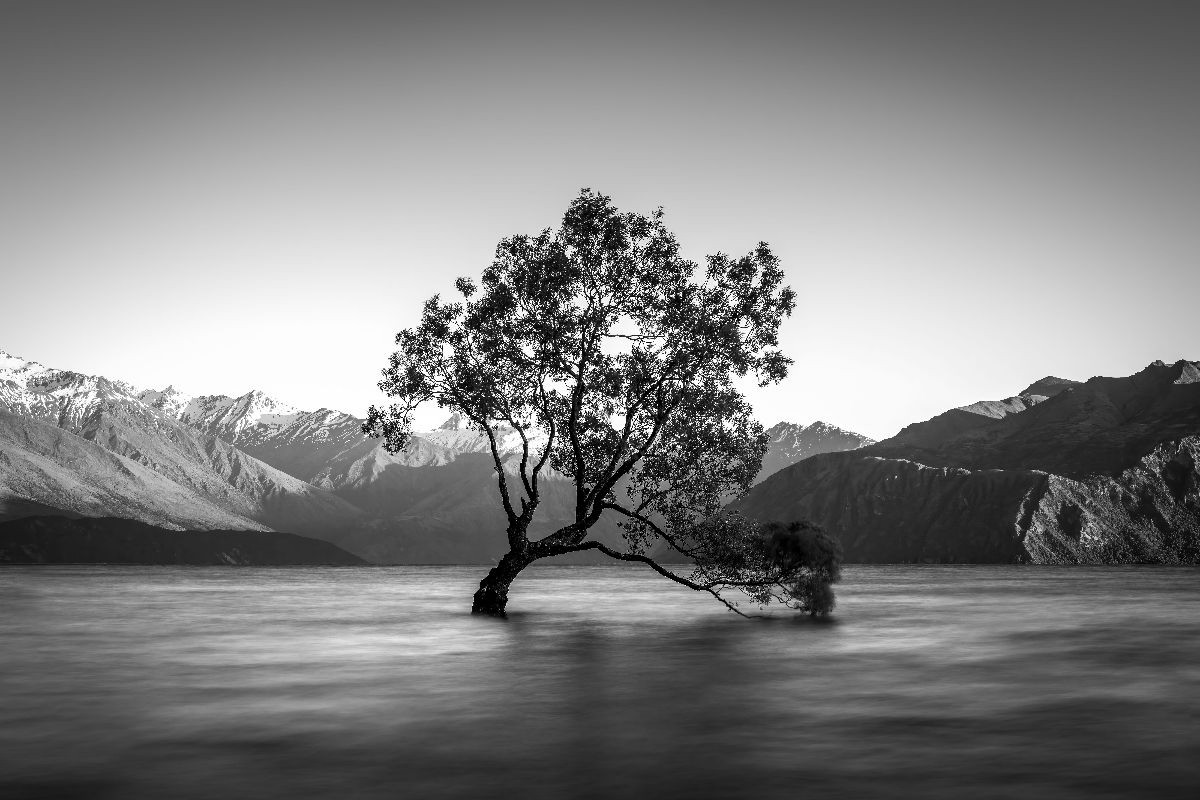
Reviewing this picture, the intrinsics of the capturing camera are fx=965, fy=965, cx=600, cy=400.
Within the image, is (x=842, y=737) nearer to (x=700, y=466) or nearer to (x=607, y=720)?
(x=607, y=720)

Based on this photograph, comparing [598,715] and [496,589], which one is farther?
[496,589]

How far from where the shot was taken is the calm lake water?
15.3 metres

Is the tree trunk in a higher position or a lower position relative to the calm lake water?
higher

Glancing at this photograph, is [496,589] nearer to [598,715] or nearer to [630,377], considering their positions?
[630,377]

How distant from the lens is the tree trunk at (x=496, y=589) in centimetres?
5397

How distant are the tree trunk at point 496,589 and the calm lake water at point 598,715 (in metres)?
7.34

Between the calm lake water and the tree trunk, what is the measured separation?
7.34 m

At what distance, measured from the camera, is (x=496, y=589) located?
56.2m

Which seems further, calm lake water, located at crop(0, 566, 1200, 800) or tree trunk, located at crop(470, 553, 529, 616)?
tree trunk, located at crop(470, 553, 529, 616)

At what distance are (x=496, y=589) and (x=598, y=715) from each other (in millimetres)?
35127

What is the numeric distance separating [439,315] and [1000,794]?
138 feet

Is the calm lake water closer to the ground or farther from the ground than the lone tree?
closer to the ground

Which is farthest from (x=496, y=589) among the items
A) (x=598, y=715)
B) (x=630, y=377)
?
(x=598, y=715)

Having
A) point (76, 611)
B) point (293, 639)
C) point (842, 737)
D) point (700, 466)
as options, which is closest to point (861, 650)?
point (700, 466)
